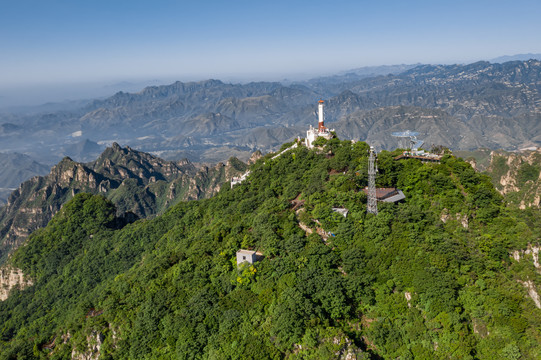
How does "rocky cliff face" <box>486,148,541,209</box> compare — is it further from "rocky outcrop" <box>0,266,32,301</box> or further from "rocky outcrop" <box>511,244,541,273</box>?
"rocky outcrop" <box>0,266,32,301</box>

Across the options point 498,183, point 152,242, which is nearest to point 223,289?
point 152,242

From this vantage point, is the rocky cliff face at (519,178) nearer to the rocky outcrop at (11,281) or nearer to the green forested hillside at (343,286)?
the green forested hillside at (343,286)

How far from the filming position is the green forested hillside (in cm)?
3638

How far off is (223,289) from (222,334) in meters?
7.04

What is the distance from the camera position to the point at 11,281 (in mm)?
96062

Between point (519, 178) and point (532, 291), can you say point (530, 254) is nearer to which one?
point (532, 291)

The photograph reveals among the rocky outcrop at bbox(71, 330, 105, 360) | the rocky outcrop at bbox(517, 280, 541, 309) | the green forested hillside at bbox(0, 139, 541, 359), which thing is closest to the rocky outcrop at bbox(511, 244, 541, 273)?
the green forested hillside at bbox(0, 139, 541, 359)

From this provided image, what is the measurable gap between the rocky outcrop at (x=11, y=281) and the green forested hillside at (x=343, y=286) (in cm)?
4908

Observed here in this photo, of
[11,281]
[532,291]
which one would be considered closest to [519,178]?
[532,291]

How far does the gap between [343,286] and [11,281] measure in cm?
9611

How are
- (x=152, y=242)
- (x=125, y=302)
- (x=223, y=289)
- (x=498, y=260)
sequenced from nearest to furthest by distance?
(x=498, y=260), (x=223, y=289), (x=125, y=302), (x=152, y=242)

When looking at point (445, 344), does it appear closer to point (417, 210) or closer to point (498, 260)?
point (498, 260)

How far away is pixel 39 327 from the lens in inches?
2889

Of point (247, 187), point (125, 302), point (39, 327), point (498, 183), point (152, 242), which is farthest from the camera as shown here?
point (498, 183)
